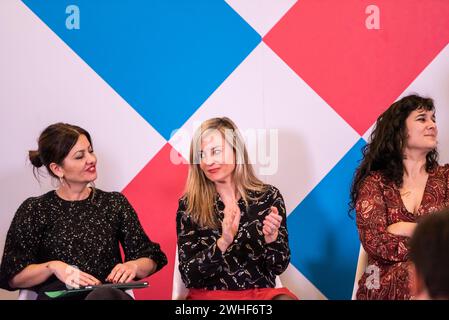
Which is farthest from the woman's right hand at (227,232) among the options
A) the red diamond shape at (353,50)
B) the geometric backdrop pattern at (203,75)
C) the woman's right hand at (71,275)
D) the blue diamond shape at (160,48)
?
the red diamond shape at (353,50)

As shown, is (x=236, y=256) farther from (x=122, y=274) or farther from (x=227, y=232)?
(x=122, y=274)

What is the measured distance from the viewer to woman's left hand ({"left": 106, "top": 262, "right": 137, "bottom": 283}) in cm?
280

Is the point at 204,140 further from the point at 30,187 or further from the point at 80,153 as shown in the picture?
the point at 30,187

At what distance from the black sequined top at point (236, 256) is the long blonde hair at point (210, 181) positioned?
0.16 feet

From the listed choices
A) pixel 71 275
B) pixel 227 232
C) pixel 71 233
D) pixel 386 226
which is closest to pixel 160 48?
pixel 71 233

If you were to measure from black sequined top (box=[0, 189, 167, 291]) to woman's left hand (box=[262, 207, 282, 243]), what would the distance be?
1.74 ft

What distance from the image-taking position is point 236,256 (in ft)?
9.43

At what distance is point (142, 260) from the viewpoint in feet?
9.64

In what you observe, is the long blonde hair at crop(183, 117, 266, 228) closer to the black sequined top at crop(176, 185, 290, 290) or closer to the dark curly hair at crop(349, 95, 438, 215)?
the black sequined top at crop(176, 185, 290, 290)

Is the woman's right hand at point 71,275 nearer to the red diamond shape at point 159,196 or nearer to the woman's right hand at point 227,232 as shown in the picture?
the woman's right hand at point 227,232

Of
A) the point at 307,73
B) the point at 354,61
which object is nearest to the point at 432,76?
the point at 354,61

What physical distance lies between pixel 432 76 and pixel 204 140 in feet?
4.18

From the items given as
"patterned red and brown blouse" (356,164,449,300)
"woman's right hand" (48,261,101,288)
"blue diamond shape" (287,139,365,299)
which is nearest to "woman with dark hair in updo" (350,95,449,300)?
"patterned red and brown blouse" (356,164,449,300)

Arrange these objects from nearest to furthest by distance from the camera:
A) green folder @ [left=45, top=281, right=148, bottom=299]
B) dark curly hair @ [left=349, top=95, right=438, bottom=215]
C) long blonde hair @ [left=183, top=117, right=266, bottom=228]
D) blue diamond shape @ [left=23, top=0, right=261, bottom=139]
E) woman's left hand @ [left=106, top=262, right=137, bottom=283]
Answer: green folder @ [left=45, top=281, right=148, bottom=299], woman's left hand @ [left=106, top=262, right=137, bottom=283], long blonde hair @ [left=183, top=117, right=266, bottom=228], dark curly hair @ [left=349, top=95, right=438, bottom=215], blue diamond shape @ [left=23, top=0, right=261, bottom=139]
